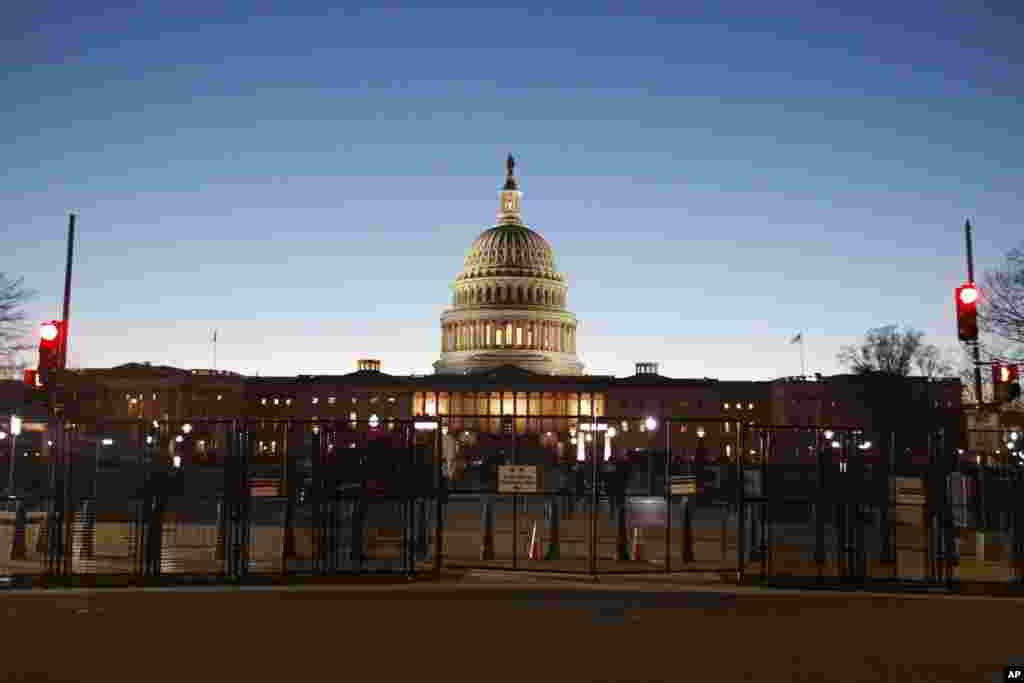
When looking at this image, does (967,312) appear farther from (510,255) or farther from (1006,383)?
(510,255)

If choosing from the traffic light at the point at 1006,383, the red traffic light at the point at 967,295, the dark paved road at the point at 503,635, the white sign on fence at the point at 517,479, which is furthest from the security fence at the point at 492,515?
the red traffic light at the point at 967,295

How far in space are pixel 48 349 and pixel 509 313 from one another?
145 meters

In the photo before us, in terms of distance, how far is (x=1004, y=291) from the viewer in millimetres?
37438

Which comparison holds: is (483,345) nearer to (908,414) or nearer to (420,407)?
(420,407)

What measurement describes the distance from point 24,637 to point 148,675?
116 inches

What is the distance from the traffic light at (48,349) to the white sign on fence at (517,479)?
984cm

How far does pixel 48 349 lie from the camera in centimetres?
2300

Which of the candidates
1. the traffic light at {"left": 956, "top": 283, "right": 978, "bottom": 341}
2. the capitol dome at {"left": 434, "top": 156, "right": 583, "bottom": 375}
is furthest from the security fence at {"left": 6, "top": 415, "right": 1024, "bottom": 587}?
the capitol dome at {"left": 434, "top": 156, "right": 583, "bottom": 375}

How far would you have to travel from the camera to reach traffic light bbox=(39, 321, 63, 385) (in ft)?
75.3

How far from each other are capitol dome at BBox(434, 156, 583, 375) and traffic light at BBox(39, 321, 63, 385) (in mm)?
140499

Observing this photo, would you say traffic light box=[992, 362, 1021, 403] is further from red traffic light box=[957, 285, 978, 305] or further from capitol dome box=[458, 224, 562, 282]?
capitol dome box=[458, 224, 562, 282]

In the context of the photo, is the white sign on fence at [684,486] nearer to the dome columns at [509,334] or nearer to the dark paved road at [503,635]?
the dark paved road at [503,635]

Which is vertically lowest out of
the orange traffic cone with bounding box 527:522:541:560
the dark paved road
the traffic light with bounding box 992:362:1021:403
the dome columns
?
the dark paved road

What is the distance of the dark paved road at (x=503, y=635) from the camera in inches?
451
